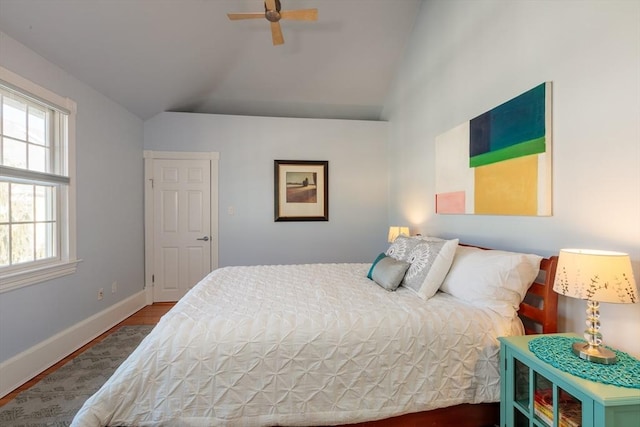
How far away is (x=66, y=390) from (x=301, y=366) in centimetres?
182

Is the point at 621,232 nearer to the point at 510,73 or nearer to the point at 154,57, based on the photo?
the point at 510,73

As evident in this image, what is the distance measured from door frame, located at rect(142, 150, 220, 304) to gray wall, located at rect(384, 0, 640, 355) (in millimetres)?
2929

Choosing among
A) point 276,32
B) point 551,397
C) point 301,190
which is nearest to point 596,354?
point 551,397

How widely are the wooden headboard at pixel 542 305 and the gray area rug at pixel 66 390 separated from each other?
277cm

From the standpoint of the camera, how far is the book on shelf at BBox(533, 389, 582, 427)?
109cm

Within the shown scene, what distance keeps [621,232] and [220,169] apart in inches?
152

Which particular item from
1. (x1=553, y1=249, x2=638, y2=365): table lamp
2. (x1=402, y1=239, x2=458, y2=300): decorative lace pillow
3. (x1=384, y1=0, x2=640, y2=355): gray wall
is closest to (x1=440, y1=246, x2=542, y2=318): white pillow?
(x1=402, y1=239, x2=458, y2=300): decorative lace pillow

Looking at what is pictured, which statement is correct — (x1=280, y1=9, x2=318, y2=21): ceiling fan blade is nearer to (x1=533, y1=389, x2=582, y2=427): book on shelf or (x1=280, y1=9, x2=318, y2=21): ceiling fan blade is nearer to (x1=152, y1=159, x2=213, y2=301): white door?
(x1=152, y1=159, x2=213, y2=301): white door

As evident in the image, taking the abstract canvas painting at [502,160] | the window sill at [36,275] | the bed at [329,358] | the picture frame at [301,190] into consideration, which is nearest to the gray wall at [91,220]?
the window sill at [36,275]

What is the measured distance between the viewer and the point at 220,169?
12.9 ft

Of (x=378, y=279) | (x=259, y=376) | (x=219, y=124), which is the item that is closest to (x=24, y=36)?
(x=219, y=124)

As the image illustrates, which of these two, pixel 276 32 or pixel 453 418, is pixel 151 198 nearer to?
pixel 276 32

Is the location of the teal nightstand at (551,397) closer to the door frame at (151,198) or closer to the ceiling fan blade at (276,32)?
the ceiling fan blade at (276,32)

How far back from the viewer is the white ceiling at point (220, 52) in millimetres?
2236
